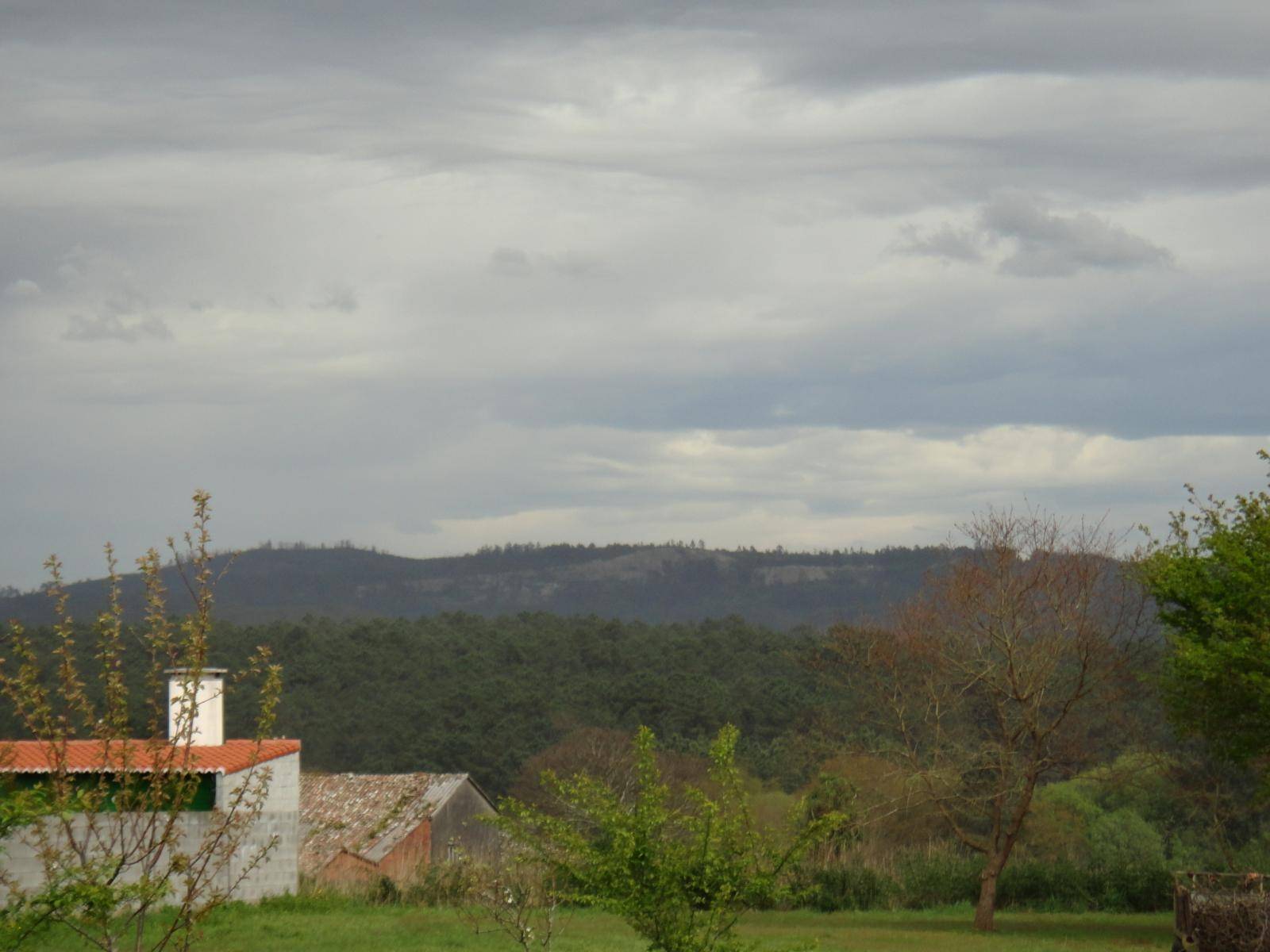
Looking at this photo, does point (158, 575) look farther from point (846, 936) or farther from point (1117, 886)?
point (1117, 886)

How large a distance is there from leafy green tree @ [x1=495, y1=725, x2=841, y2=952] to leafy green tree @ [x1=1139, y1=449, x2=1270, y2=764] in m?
12.5

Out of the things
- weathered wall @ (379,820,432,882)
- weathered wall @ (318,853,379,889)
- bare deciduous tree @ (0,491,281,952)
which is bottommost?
weathered wall @ (379,820,432,882)

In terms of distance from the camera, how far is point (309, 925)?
18.7m

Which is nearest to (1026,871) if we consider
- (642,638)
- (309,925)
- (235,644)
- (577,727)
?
(309,925)

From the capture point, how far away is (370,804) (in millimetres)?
39781

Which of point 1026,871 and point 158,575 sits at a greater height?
point 158,575

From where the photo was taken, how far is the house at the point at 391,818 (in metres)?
33.8

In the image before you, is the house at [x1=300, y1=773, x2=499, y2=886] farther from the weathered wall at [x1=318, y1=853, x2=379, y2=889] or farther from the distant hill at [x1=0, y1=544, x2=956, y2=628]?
the distant hill at [x1=0, y1=544, x2=956, y2=628]

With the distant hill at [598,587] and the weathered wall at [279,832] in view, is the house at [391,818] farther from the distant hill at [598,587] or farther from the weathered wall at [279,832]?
the distant hill at [598,587]

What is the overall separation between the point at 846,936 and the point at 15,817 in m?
17.2

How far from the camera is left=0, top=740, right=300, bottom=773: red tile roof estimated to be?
20.4 feet

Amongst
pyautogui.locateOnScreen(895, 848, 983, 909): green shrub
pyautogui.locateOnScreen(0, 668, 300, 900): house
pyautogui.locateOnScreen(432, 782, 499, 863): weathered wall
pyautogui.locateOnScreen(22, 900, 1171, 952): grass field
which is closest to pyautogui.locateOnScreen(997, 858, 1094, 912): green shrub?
pyautogui.locateOnScreen(895, 848, 983, 909): green shrub

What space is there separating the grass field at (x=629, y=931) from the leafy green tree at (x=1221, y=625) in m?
3.83

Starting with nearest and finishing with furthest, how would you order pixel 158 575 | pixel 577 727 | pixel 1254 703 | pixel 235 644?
1. pixel 158 575
2. pixel 1254 703
3. pixel 577 727
4. pixel 235 644
